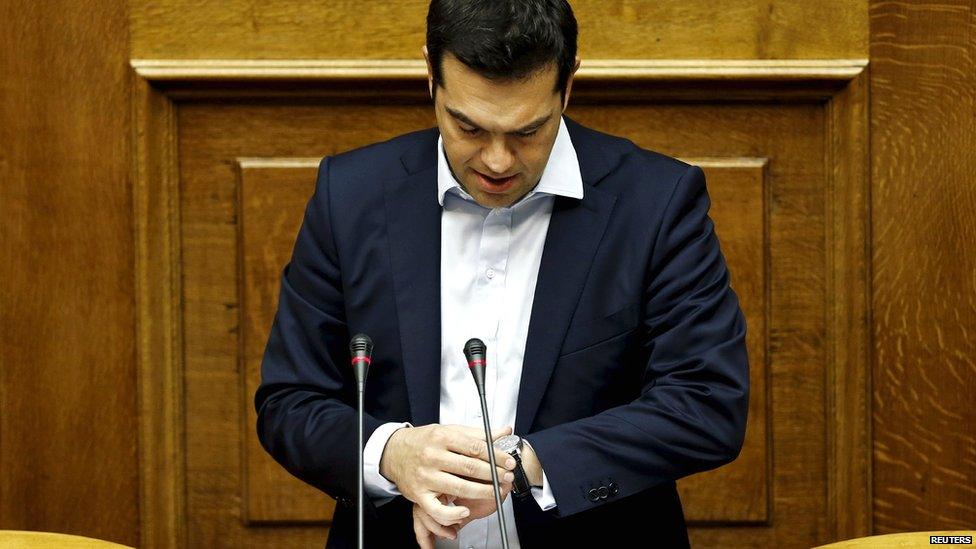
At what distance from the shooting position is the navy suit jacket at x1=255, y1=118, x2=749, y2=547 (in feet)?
6.64

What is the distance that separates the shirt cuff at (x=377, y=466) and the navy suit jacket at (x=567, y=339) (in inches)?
1.0

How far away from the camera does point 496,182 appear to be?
6.77 feet

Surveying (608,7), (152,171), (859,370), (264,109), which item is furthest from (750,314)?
(152,171)

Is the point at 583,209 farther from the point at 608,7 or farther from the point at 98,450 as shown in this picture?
the point at 98,450

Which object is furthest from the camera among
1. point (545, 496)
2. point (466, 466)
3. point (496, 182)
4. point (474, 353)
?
point (496, 182)

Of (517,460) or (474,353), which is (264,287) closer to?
(517,460)

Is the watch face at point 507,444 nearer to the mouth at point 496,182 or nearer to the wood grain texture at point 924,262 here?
the mouth at point 496,182

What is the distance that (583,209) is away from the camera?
2164mm

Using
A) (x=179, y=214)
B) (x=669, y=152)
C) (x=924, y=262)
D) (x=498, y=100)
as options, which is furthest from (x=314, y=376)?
(x=924, y=262)

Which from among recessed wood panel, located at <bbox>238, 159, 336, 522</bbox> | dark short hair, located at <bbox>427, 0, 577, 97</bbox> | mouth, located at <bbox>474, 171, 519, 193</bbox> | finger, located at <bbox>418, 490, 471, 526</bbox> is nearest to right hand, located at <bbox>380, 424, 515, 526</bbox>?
finger, located at <bbox>418, 490, 471, 526</bbox>

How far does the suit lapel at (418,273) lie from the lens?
211cm

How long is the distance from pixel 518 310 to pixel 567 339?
0.10 metres

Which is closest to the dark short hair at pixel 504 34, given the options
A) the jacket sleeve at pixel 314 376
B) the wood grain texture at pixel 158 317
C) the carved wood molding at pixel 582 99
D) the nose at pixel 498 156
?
the nose at pixel 498 156

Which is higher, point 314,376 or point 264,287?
point 264,287
